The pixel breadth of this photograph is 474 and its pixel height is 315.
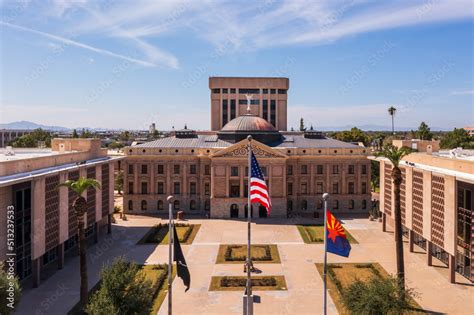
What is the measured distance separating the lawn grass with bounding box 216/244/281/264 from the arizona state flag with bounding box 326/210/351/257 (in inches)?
844

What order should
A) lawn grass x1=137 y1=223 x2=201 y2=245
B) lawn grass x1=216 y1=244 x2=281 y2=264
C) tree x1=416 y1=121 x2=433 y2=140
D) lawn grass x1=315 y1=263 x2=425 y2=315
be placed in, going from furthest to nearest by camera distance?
tree x1=416 y1=121 x2=433 y2=140 → lawn grass x1=137 y1=223 x2=201 y2=245 → lawn grass x1=216 y1=244 x2=281 y2=264 → lawn grass x1=315 y1=263 x2=425 y2=315

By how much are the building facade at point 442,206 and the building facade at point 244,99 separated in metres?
64.9

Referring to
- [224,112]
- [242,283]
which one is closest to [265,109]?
[224,112]

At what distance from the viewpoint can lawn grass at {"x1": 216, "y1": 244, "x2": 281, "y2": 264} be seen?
4897 cm

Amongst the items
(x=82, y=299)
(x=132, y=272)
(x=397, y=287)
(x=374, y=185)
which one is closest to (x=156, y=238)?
(x=82, y=299)

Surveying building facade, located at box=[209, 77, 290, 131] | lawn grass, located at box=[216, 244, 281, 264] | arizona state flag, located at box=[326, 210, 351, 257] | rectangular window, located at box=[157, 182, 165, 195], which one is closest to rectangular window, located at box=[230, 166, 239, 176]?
rectangular window, located at box=[157, 182, 165, 195]

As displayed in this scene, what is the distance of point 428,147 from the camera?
5631 cm

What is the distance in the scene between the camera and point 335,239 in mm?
28016

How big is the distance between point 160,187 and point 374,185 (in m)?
54.4

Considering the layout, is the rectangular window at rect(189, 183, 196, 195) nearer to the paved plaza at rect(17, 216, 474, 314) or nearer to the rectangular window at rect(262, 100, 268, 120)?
the paved plaza at rect(17, 216, 474, 314)

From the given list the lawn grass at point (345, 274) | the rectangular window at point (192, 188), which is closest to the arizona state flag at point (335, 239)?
the lawn grass at point (345, 274)

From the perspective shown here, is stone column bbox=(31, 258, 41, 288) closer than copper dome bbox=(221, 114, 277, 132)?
Yes

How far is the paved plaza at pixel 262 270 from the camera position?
118 feet

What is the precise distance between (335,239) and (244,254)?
25.2 metres
